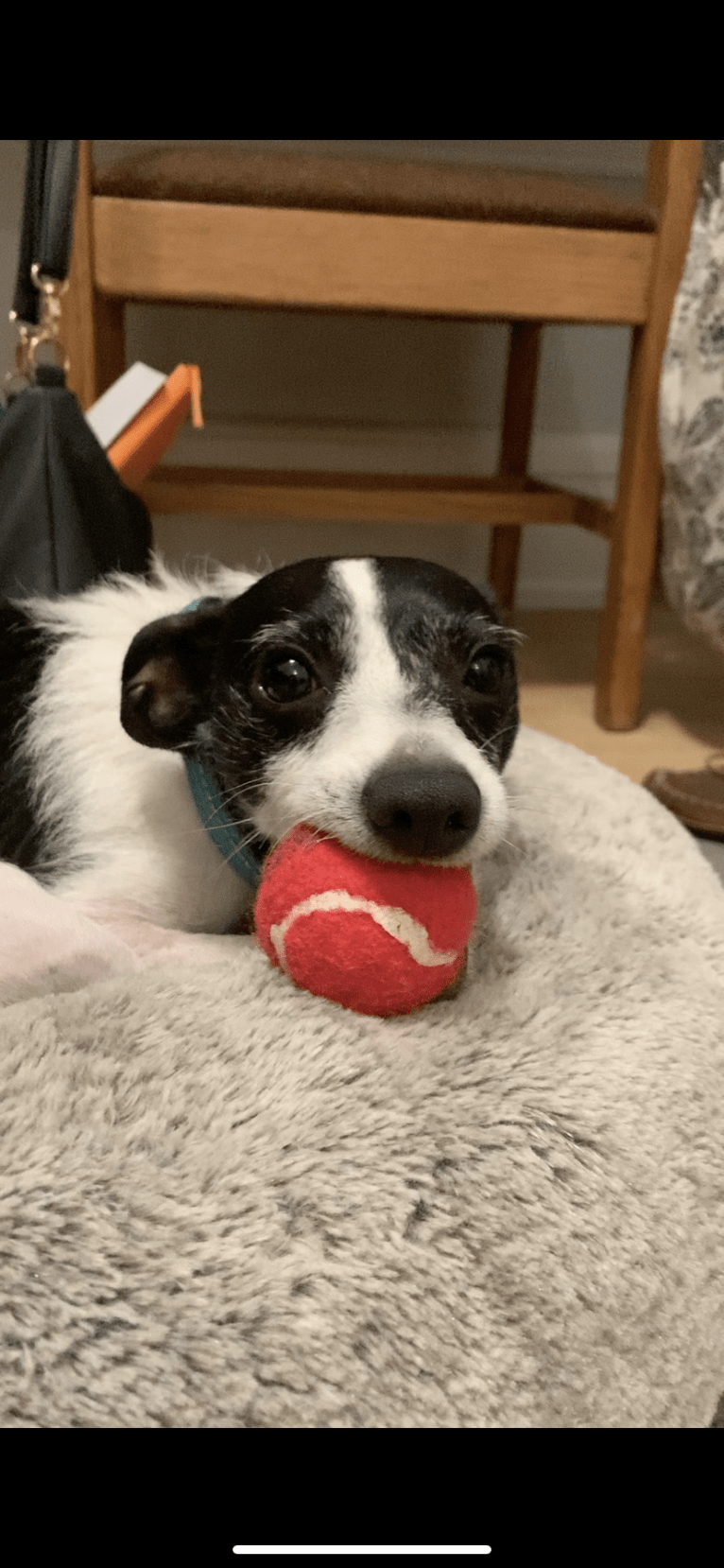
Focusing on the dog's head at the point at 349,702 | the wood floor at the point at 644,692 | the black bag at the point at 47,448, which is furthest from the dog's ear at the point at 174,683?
the wood floor at the point at 644,692

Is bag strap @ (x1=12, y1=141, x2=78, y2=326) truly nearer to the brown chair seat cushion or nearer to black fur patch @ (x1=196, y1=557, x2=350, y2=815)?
the brown chair seat cushion

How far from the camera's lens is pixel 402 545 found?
298 cm

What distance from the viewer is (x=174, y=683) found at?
977 millimetres

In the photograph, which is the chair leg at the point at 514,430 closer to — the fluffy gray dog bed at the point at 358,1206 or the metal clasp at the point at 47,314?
the metal clasp at the point at 47,314

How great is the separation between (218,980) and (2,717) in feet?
1.50

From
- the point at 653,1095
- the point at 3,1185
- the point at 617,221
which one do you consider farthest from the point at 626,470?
the point at 3,1185

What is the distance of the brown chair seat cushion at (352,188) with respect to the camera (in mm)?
1691

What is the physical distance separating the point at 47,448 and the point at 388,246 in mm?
721

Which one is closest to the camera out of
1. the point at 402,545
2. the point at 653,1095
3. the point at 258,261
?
the point at 653,1095

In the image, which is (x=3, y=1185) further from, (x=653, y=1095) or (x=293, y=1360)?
(x=653, y=1095)

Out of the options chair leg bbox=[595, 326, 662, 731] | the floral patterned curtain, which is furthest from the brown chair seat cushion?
chair leg bbox=[595, 326, 662, 731]

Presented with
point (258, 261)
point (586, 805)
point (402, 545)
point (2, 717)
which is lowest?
point (402, 545)

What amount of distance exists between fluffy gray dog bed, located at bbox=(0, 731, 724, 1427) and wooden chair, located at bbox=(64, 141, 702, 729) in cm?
125
